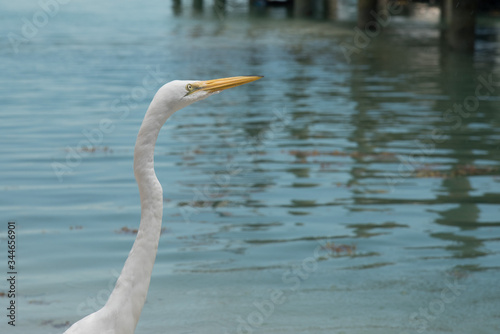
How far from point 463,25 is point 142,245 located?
2032cm

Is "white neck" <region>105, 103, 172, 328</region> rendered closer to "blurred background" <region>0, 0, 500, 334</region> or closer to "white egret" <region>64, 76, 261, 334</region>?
"white egret" <region>64, 76, 261, 334</region>

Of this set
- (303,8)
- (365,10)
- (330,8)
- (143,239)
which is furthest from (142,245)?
(330,8)

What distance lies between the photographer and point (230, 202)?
941 cm

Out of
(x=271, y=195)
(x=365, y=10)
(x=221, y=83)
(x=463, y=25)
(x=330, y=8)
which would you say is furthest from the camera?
(x=330, y=8)

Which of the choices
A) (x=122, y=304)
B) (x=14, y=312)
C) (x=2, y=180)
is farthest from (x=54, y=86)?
(x=122, y=304)

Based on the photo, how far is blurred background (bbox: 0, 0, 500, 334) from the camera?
21.7ft

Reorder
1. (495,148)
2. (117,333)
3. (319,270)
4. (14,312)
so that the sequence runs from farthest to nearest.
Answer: (495,148)
(319,270)
(14,312)
(117,333)

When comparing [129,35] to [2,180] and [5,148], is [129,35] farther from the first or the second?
[2,180]

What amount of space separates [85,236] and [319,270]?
2.35 meters

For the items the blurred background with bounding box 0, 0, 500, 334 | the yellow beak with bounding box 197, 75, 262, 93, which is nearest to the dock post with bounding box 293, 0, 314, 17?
the blurred background with bounding box 0, 0, 500, 334

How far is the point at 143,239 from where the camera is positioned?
3.78 m

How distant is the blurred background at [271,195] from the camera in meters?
6.62

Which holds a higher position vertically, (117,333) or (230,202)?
(117,333)

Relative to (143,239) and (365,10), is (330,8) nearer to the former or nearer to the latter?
(365,10)
